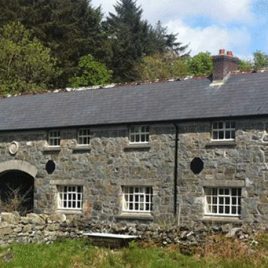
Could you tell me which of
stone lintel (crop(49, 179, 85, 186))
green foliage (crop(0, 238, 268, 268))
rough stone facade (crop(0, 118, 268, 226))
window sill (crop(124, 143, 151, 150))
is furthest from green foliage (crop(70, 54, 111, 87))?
green foliage (crop(0, 238, 268, 268))

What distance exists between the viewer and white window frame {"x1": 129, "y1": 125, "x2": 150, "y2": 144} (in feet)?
80.4

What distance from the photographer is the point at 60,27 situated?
5416 centimetres

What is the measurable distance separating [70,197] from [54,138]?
268 centimetres

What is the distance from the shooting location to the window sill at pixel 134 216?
77.7 ft

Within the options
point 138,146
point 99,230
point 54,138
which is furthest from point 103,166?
point 99,230

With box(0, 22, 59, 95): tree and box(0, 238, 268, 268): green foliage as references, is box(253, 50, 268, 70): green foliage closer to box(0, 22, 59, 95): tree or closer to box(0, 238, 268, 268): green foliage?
box(0, 22, 59, 95): tree

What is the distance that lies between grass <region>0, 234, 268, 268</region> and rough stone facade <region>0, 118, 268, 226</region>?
6082 mm

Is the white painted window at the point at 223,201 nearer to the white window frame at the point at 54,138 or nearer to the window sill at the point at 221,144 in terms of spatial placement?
the window sill at the point at 221,144

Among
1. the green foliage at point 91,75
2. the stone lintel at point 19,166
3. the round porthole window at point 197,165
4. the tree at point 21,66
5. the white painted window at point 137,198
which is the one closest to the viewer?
the round porthole window at point 197,165

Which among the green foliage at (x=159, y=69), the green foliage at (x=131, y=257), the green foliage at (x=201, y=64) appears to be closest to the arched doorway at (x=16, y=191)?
the green foliage at (x=131, y=257)

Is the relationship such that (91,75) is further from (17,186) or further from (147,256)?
(147,256)

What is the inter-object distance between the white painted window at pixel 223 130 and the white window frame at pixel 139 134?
2741mm

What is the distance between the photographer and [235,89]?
24.1m

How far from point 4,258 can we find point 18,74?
28312 millimetres
